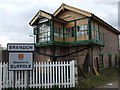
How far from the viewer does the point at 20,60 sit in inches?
252

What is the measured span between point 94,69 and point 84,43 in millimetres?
2982

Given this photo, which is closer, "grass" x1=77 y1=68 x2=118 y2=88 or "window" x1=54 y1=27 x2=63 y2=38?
"grass" x1=77 y1=68 x2=118 y2=88

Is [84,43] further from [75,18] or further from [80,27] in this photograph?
[75,18]

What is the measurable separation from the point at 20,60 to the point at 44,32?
9053mm

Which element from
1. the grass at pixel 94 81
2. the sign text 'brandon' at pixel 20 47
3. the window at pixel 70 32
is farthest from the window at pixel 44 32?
the sign text 'brandon' at pixel 20 47

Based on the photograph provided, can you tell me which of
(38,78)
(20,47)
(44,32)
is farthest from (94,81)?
(44,32)

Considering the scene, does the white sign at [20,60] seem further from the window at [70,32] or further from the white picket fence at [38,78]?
the window at [70,32]

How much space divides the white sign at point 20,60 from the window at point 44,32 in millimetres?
8063

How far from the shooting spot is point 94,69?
1262 centimetres

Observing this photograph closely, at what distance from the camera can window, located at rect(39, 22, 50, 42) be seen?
577 inches

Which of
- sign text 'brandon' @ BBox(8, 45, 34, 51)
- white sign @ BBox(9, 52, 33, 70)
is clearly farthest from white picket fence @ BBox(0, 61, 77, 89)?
sign text 'brandon' @ BBox(8, 45, 34, 51)

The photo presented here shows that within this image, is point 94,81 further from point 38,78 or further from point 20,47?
point 20,47

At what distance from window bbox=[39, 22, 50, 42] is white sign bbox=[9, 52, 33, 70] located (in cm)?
806

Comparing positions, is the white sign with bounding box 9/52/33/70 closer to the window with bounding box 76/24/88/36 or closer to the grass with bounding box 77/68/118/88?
the grass with bounding box 77/68/118/88
